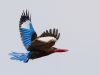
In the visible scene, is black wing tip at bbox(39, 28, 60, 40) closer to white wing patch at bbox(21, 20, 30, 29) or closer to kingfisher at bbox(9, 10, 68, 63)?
kingfisher at bbox(9, 10, 68, 63)

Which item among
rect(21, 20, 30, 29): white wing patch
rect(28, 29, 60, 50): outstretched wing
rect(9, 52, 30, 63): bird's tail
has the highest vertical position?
rect(21, 20, 30, 29): white wing patch

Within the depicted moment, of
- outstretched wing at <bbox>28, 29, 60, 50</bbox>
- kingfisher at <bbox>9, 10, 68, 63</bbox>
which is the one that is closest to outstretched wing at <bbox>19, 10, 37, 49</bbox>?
kingfisher at <bbox>9, 10, 68, 63</bbox>

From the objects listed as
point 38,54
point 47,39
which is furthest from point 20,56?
point 47,39

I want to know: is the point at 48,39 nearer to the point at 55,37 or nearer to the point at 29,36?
the point at 55,37

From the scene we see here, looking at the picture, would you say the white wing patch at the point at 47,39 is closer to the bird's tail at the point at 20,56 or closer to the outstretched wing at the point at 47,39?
the outstretched wing at the point at 47,39

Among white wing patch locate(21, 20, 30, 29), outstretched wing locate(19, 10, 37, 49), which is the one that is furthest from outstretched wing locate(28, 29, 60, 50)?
white wing patch locate(21, 20, 30, 29)

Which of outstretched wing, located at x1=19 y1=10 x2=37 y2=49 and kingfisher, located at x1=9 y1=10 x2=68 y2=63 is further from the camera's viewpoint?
outstretched wing, located at x1=19 y1=10 x2=37 y2=49

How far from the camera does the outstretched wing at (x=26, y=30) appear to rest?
17.3m

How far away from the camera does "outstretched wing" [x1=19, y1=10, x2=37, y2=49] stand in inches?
682

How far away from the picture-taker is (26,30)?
18.2 m

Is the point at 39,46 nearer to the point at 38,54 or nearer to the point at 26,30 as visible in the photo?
the point at 38,54

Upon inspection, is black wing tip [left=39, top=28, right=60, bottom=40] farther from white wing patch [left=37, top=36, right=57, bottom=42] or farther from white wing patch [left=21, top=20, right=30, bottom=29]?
white wing patch [left=21, top=20, right=30, bottom=29]

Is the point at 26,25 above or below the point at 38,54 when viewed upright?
above

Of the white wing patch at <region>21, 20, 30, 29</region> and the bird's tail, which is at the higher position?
the white wing patch at <region>21, 20, 30, 29</region>
